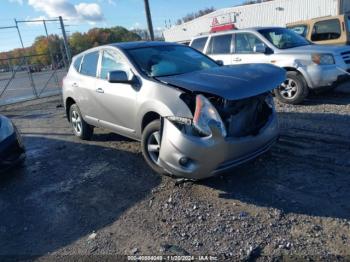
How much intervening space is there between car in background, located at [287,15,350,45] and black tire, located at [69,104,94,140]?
28.6ft

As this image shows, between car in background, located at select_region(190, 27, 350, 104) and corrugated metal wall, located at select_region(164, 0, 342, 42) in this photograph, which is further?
corrugated metal wall, located at select_region(164, 0, 342, 42)

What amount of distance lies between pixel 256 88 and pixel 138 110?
1.66 metres

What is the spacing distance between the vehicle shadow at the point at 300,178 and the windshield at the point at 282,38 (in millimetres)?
3441

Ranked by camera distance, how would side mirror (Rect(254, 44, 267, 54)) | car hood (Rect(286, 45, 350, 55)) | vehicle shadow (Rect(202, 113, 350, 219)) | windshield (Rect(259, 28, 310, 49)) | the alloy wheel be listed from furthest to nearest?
windshield (Rect(259, 28, 310, 49)), side mirror (Rect(254, 44, 267, 54)), car hood (Rect(286, 45, 350, 55)), the alloy wheel, vehicle shadow (Rect(202, 113, 350, 219))

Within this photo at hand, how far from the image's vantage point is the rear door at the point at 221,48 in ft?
31.1

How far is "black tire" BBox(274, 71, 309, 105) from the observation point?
782cm

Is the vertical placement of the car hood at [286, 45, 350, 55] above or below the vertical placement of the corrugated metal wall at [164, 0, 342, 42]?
below

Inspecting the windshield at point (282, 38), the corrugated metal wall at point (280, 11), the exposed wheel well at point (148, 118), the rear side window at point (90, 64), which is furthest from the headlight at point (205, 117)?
the corrugated metal wall at point (280, 11)

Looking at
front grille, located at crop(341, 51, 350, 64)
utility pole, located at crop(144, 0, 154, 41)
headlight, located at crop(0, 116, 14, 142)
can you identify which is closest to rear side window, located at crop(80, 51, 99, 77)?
headlight, located at crop(0, 116, 14, 142)

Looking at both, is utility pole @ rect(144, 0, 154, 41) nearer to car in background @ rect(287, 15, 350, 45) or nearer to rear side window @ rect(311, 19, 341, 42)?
car in background @ rect(287, 15, 350, 45)

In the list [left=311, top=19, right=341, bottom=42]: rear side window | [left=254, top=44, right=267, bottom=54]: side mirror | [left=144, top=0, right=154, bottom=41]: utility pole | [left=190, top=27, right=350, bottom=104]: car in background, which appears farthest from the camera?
[left=144, top=0, right=154, bottom=41]: utility pole

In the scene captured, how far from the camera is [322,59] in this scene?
7773mm

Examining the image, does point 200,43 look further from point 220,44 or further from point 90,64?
point 90,64

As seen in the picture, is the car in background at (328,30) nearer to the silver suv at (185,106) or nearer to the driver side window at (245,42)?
the driver side window at (245,42)
